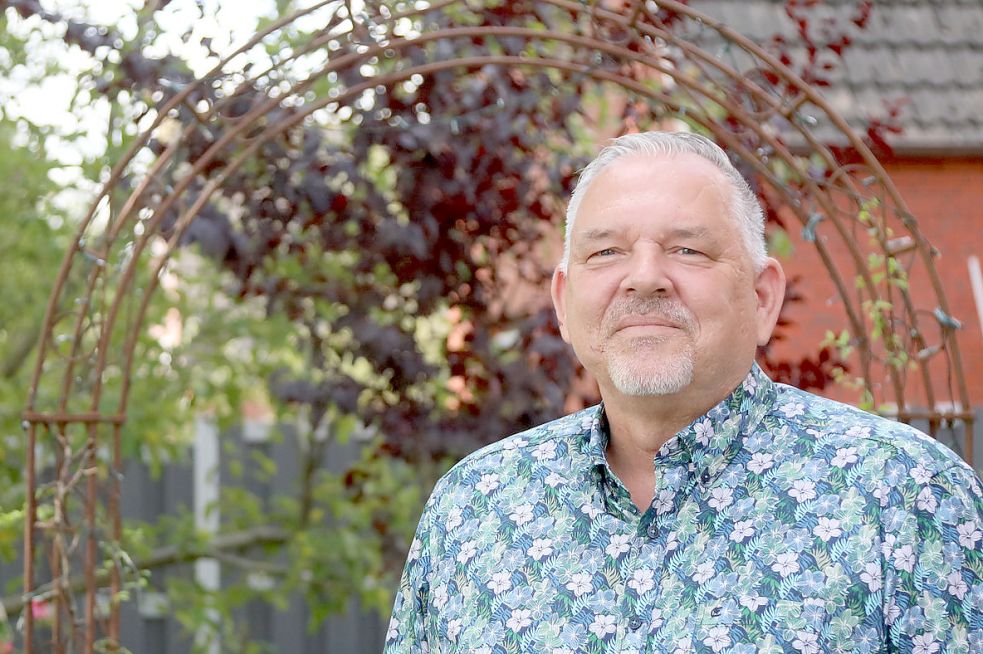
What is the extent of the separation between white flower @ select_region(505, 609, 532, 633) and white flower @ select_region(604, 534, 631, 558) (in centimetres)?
14

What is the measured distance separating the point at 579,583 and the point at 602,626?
Result: 7cm

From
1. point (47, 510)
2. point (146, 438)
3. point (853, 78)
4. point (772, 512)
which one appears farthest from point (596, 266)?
point (853, 78)

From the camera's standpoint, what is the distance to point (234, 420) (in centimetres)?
458

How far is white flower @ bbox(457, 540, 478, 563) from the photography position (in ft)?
6.11

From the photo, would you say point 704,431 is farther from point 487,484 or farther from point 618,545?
point 487,484

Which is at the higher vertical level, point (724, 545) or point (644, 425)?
point (644, 425)

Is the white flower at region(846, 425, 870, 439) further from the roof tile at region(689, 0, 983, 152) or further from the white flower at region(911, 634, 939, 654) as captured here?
the roof tile at region(689, 0, 983, 152)

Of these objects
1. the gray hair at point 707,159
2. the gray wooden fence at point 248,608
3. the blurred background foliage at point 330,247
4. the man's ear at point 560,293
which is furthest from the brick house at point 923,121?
the gray hair at point 707,159

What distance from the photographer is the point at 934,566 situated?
1.56 metres

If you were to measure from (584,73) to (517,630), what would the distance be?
157cm

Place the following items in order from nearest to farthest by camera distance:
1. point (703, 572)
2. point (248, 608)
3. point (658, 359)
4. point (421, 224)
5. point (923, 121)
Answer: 1. point (703, 572)
2. point (658, 359)
3. point (421, 224)
4. point (923, 121)
5. point (248, 608)

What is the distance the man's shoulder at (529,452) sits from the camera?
6.30 ft

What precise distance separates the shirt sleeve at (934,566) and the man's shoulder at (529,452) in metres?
0.48

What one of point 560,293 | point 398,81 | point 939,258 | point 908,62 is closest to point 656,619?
point 560,293
